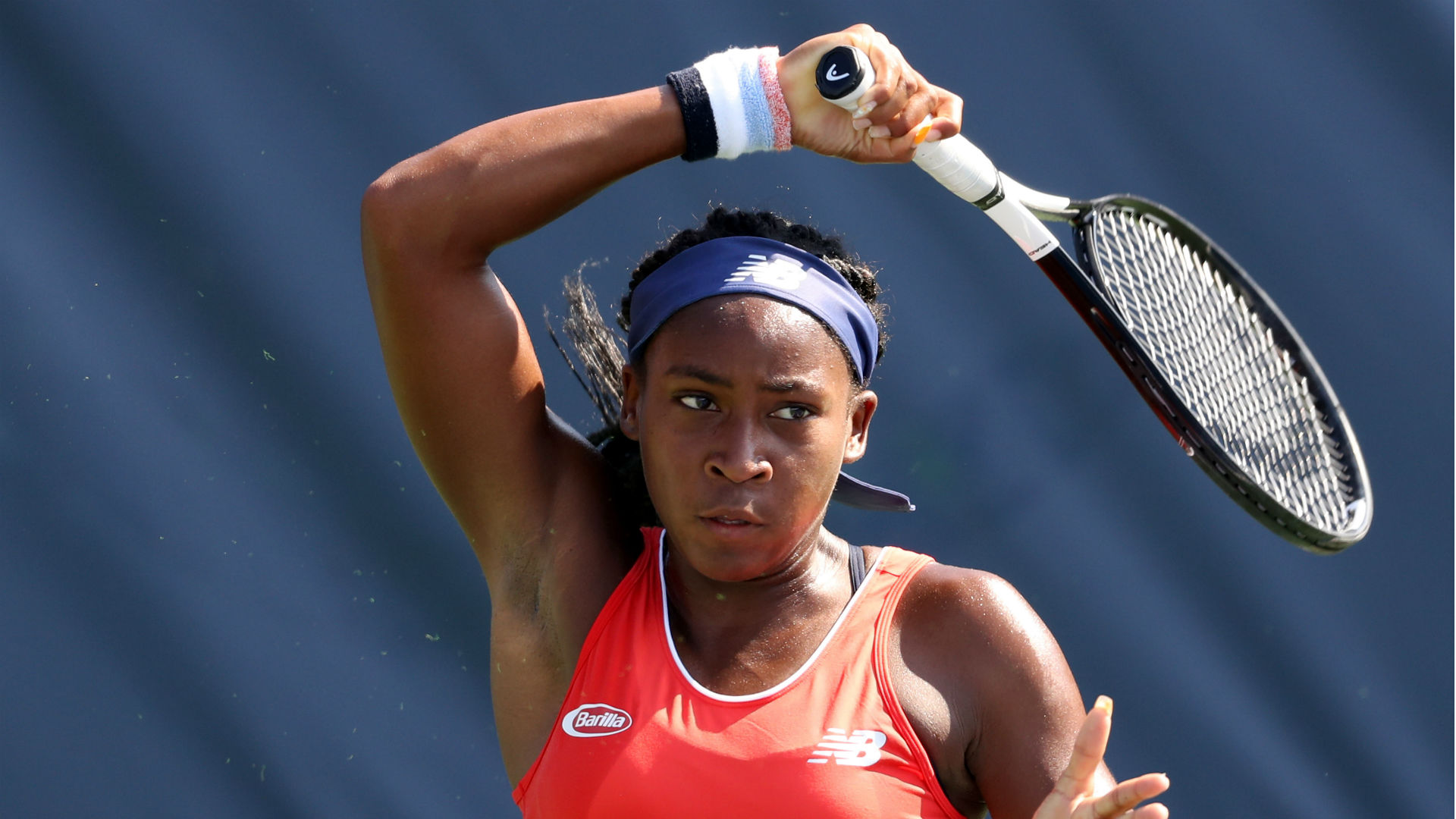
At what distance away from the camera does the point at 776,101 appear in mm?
1376

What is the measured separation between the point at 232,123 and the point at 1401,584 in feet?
6.52

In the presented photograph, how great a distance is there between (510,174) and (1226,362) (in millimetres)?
962

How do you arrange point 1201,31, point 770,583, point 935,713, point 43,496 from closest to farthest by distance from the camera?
1. point 935,713
2. point 770,583
3. point 43,496
4. point 1201,31

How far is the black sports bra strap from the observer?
4.63ft

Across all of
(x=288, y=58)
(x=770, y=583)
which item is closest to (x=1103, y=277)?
(x=770, y=583)

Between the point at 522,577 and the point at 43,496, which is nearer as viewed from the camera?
the point at 522,577

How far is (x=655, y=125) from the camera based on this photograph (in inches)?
54.4

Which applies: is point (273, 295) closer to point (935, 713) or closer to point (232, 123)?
point (232, 123)

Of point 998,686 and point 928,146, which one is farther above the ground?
point 928,146

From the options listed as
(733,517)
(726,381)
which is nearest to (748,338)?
(726,381)

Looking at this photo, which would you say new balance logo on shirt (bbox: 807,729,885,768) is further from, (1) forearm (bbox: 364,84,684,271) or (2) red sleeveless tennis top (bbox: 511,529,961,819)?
(1) forearm (bbox: 364,84,684,271)

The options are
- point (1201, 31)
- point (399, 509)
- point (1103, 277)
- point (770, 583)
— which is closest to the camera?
point (770, 583)

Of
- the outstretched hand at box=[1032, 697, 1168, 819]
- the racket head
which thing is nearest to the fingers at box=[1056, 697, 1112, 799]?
the outstretched hand at box=[1032, 697, 1168, 819]

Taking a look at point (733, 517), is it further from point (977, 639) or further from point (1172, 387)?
point (1172, 387)
